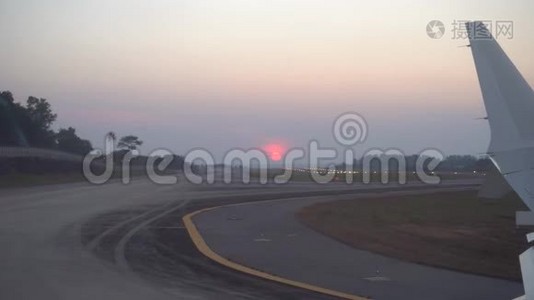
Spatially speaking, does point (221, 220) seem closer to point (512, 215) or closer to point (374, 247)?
point (374, 247)

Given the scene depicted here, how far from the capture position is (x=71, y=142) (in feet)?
284

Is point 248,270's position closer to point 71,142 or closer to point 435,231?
point 435,231

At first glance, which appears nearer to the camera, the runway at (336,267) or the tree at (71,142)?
the runway at (336,267)

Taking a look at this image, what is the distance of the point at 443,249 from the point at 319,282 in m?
4.46

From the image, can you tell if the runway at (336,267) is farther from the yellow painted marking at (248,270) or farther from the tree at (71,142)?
the tree at (71,142)

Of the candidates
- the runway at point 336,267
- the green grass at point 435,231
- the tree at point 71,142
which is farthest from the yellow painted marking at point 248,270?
the tree at point 71,142

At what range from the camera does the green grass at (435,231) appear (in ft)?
41.3

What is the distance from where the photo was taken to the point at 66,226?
17141mm

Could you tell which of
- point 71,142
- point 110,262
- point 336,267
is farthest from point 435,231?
point 71,142

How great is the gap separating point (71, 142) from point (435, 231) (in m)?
75.1

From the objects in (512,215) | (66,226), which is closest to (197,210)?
(66,226)

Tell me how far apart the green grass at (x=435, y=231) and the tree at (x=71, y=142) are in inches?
2464

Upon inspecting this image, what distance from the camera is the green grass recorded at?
41.3ft

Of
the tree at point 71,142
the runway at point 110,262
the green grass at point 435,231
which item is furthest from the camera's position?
the tree at point 71,142
